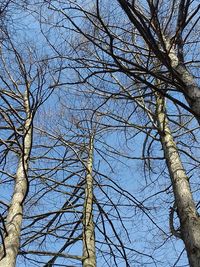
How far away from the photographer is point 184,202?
3.79 meters

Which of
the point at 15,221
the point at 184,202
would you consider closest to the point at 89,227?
the point at 15,221

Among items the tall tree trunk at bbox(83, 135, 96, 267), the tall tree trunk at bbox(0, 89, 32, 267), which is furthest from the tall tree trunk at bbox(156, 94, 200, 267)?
the tall tree trunk at bbox(0, 89, 32, 267)

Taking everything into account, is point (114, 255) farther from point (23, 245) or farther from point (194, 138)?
point (194, 138)

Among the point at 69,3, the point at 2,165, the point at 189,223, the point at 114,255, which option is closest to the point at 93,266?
the point at 114,255

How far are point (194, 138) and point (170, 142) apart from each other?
1.22 meters

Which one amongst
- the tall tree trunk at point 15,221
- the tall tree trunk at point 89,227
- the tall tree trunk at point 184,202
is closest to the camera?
the tall tree trunk at point 184,202

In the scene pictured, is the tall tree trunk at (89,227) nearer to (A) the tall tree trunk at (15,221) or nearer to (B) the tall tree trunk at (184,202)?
(A) the tall tree trunk at (15,221)

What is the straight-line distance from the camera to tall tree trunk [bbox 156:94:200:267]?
10.5 ft

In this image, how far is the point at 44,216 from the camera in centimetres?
488

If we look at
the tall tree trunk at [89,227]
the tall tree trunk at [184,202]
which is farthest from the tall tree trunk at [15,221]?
the tall tree trunk at [184,202]

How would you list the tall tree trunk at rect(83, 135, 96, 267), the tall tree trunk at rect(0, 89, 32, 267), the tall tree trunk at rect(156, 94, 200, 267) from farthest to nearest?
the tall tree trunk at rect(83, 135, 96, 267), the tall tree trunk at rect(0, 89, 32, 267), the tall tree trunk at rect(156, 94, 200, 267)

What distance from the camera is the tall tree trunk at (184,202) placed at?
3.19 meters

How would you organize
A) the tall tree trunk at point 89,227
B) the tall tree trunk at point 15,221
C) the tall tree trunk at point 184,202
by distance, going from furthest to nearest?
1. the tall tree trunk at point 89,227
2. the tall tree trunk at point 15,221
3. the tall tree trunk at point 184,202

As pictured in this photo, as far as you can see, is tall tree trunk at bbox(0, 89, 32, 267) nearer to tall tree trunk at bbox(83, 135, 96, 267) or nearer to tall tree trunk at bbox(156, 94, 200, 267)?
tall tree trunk at bbox(83, 135, 96, 267)
